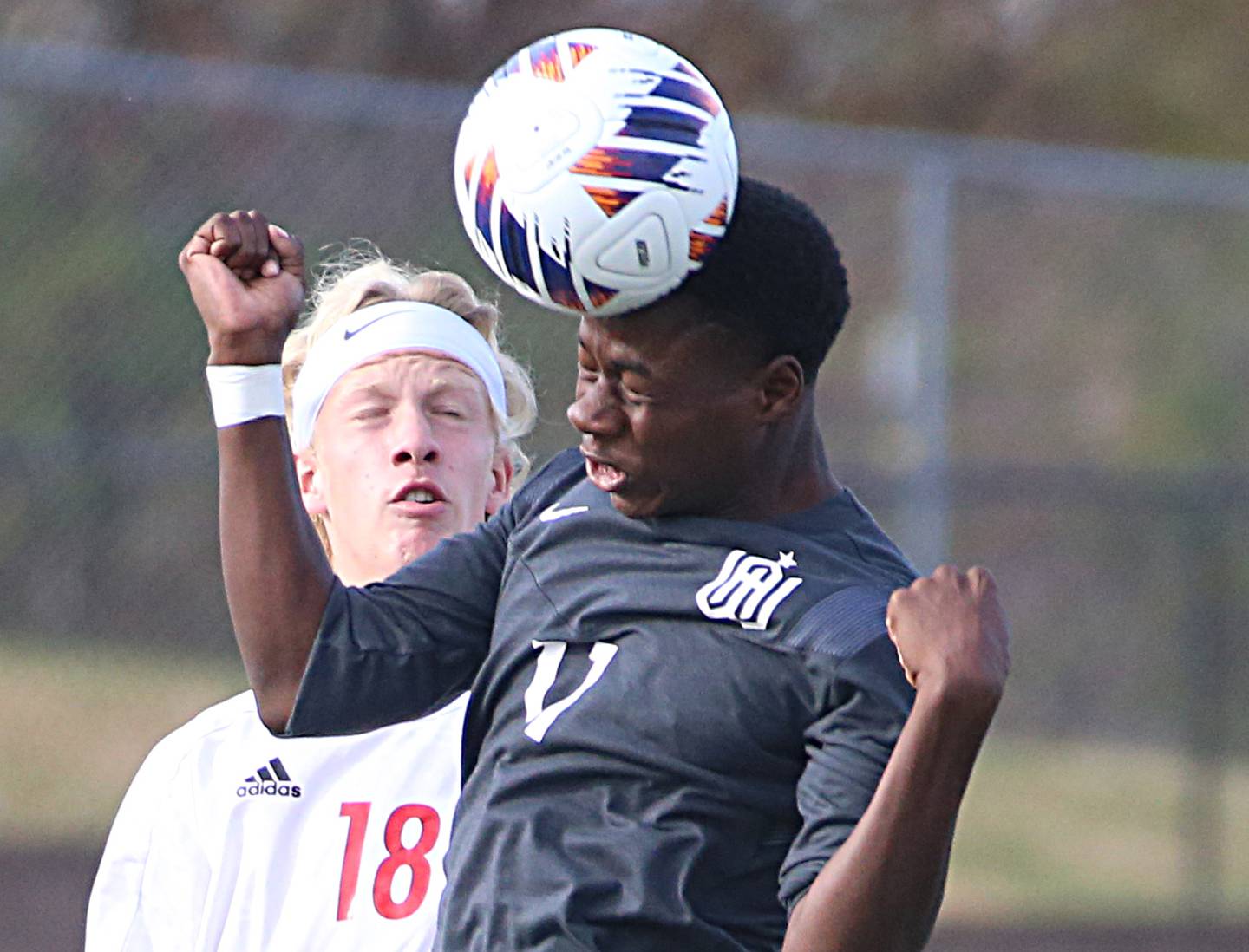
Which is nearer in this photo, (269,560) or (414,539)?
(269,560)

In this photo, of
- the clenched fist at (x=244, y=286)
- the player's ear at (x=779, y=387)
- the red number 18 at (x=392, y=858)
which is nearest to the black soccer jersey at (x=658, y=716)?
the player's ear at (x=779, y=387)

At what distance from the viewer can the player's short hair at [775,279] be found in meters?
2.33

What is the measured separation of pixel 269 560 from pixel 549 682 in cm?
36

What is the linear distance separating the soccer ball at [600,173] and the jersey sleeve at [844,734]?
1.43 feet

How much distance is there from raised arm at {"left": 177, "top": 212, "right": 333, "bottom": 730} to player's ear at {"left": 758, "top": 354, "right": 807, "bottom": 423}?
57 cm

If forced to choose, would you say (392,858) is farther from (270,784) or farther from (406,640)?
(406,640)

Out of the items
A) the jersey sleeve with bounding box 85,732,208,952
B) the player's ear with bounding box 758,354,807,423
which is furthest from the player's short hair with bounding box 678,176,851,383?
the jersey sleeve with bounding box 85,732,208,952

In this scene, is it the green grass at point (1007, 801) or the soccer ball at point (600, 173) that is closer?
the soccer ball at point (600, 173)

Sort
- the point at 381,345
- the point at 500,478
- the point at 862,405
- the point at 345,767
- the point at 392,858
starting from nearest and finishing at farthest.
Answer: the point at 392,858 → the point at 345,767 → the point at 381,345 → the point at 500,478 → the point at 862,405

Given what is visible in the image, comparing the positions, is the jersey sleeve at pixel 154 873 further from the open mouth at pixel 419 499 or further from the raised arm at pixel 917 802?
the raised arm at pixel 917 802

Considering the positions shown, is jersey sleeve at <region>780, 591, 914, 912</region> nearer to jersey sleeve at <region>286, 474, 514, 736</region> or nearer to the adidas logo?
jersey sleeve at <region>286, 474, 514, 736</region>

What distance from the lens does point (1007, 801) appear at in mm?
9039

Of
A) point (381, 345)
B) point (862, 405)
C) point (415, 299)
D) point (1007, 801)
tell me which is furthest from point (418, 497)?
point (862, 405)

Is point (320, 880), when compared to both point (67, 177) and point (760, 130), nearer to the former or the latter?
point (67, 177)
